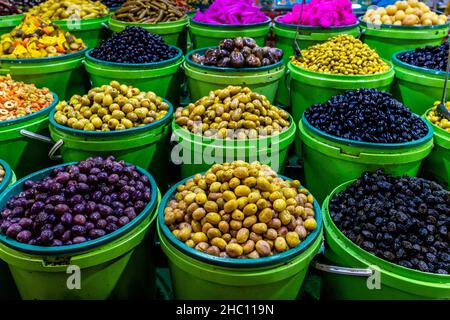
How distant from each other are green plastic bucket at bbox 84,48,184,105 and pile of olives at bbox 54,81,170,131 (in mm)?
440

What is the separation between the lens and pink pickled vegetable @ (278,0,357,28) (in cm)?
420

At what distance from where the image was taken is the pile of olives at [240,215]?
190 centimetres

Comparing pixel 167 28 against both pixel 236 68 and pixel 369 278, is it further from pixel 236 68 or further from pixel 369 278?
pixel 369 278

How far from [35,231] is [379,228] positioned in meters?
1.68

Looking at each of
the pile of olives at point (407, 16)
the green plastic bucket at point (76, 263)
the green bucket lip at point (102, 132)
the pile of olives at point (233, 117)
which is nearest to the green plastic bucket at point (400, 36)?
the pile of olives at point (407, 16)

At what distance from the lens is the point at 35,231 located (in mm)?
1951

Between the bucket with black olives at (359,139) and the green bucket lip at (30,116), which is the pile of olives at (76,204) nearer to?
the green bucket lip at (30,116)

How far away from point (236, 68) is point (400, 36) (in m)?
2.03

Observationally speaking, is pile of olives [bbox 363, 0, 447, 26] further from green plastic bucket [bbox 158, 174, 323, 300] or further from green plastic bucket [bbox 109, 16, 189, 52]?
green plastic bucket [bbox 158, 174, 323, 300]

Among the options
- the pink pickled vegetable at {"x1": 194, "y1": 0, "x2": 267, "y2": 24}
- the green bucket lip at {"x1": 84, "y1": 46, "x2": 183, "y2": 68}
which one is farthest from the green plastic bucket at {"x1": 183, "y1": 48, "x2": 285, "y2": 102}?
the pink pickled vegetable at {"x1": 194, "y1": 0, "x2": 267, "y2": 24}

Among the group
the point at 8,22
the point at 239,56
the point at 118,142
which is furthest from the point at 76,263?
the point at 8,22

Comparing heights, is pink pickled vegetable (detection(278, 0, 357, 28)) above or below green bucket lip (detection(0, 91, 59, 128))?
above

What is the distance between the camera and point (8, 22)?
4.45 meters
